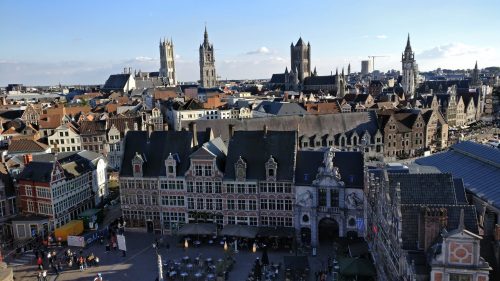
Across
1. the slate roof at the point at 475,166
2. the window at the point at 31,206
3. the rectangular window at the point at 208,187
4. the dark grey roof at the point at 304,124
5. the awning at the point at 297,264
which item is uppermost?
the dark grey roof at the point at 304,124

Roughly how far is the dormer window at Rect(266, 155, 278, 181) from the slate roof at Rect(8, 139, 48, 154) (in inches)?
2030

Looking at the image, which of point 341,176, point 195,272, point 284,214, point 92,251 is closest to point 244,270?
point 195,272

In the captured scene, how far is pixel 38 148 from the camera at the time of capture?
83375mm

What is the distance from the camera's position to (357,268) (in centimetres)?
3925

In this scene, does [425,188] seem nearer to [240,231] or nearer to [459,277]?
[459,277]

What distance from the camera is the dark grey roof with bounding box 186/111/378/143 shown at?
79812 millimetres

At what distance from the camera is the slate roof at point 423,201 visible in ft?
96.9

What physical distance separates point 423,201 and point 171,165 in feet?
104

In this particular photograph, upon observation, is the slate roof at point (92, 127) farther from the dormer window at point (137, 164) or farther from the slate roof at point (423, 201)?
the slate roof at point (423, 201)

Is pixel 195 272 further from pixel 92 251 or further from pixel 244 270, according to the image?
pixel 92 251

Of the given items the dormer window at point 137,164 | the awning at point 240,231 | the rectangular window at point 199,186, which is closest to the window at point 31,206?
the dormer window at point 137,164

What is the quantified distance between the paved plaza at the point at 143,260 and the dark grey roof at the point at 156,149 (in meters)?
8.85

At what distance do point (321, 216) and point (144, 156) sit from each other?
23728mm

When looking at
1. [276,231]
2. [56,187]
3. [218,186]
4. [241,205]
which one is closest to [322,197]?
[276,231]
